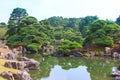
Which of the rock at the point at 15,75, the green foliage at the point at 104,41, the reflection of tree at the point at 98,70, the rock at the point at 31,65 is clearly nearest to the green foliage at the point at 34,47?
the green foliage at the point at 104,41

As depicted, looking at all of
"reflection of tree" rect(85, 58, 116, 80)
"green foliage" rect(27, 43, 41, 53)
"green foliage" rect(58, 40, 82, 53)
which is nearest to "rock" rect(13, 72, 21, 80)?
"reflection of tree" rect(85, 58, 116, 80)

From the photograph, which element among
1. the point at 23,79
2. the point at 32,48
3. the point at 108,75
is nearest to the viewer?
the point at 23,79

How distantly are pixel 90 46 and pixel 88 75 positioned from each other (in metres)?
22.1

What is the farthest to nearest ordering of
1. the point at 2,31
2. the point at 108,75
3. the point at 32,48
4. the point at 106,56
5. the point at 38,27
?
the point at 2,31
the point at 38,27
the point at 32,48
the point at 106,56
the point at 108,75

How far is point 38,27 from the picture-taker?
2170 inches

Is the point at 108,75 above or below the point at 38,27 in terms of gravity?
below

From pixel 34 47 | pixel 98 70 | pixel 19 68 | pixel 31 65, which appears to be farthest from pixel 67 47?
pixel 19 68

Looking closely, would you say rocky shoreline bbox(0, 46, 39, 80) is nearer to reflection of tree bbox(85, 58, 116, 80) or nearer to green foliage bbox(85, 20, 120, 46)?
reflection of tree bbox(85, 58, 116, 80)

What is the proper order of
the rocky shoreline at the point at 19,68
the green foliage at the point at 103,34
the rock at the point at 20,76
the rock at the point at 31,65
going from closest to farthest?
Result: 1. the rocky shoreline at the point at 19,68
2. the rock at the point at 20,76
3. the rock at the point at 31,65
4. the green foliage at the point at 103,34

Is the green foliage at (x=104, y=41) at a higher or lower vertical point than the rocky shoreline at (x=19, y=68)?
higher

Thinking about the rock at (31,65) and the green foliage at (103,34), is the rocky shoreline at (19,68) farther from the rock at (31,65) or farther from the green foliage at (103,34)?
the green foliage at (103,34)

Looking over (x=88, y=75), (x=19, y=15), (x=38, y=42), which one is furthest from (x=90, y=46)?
(x=19, y=15)

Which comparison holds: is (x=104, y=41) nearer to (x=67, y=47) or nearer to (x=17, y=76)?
(x=67, y=47)

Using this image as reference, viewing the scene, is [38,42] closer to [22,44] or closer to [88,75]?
[22,44]
